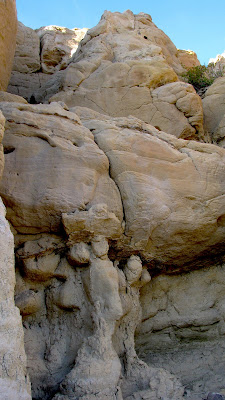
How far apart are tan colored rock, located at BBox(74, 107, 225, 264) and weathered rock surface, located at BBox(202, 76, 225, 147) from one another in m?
1.89

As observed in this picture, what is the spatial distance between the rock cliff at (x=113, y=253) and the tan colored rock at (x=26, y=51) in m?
3.66

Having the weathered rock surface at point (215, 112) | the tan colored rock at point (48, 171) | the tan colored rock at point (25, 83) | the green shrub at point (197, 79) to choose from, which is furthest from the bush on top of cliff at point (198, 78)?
the tan colored rock at point (48, 171)

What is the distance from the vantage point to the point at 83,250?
4664mm

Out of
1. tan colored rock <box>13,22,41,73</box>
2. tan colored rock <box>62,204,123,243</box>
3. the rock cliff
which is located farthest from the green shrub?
tan colored rock <box>62,204,123,243</box>

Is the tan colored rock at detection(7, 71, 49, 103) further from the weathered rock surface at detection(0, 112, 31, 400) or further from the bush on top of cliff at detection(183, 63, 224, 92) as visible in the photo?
the weathered rock surface at detection(0, 112, 31, 400)

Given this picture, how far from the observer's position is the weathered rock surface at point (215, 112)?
7.61 meters

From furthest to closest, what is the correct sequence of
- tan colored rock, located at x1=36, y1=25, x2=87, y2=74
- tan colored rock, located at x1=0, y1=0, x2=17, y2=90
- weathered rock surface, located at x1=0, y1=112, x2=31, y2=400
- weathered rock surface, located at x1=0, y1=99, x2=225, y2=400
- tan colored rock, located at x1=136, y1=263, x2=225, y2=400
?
tan colored rock, located at x1=36, y1=25, x2=87, y2=74 → tan colored rock, located at x1=0, y1=0, x2=17, y2=90 → tan colored rock, located at x1=136, y1=263, x2=225, y2=400 → weathered rock surface, located at x1=0, y1=99, x2=225, y2=400 → weathered rock surface, located at x1=0, y1=112, x2=31, y2=400

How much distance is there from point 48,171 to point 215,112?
14.6ft

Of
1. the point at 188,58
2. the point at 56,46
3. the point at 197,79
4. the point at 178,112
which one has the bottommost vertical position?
the point at 178,112

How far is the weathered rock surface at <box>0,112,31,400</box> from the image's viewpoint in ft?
9.62

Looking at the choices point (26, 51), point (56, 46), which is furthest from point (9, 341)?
point (56, 46)

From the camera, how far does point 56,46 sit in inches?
376

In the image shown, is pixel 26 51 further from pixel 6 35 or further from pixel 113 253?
pixel 113 253

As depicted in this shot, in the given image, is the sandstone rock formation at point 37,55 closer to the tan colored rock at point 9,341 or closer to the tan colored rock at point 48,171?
the tan colored rock at point 48,171
